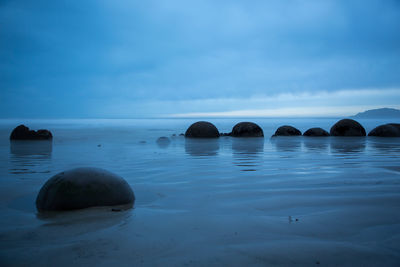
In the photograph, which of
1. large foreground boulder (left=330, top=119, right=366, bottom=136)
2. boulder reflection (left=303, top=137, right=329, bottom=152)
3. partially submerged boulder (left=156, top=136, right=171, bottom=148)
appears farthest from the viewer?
large foreground boulder (left=330, top=119, right=366, bottom=136)

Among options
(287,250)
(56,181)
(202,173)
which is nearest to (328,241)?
(287,250)

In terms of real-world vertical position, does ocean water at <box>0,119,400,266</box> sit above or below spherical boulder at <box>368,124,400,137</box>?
below

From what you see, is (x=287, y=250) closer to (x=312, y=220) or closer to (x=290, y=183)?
(x=312, y=220)

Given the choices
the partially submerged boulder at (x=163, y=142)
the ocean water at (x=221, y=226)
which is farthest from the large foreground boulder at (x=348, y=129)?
the ocean water at (x=221, y=226)

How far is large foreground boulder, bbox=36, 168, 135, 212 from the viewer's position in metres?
3.54

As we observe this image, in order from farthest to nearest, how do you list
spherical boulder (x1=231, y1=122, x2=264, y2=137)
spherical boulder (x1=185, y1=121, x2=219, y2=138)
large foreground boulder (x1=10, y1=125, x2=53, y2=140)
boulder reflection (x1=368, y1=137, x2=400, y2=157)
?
spherical boulder (x1=231, y1=122, x2=264, y2=137) < spherical boulder (x1=185, y1=121, x2=219, y2=138) < large foreground boulder (x1=10, y1=125, x2=53, y2=140) < boulder reflection (x1=368, y1=137, x2=400, y2=157)

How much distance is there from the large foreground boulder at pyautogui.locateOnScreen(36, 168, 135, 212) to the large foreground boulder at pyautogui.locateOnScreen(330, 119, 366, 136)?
743 inches

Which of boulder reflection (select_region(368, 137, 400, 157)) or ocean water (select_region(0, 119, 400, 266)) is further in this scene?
boulder reflection (select_region(368, 137, 400, 157))

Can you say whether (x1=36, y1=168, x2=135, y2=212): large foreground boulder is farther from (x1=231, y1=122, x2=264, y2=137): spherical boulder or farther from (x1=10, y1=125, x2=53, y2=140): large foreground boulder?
(x1=231, y1=122, x2=264, y2=137): spherical boulder

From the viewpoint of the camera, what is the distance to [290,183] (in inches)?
192

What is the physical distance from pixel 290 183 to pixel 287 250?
2.67m

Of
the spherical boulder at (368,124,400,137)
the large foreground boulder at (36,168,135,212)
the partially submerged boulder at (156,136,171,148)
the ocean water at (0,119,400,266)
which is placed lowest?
the ocean water at (0,119,400,266)

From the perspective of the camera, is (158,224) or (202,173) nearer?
(158,224)

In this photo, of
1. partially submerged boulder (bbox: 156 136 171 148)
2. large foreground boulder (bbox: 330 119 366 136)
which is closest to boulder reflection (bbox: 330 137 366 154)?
large foreground boulder (bbox: 330 119 366 136)
